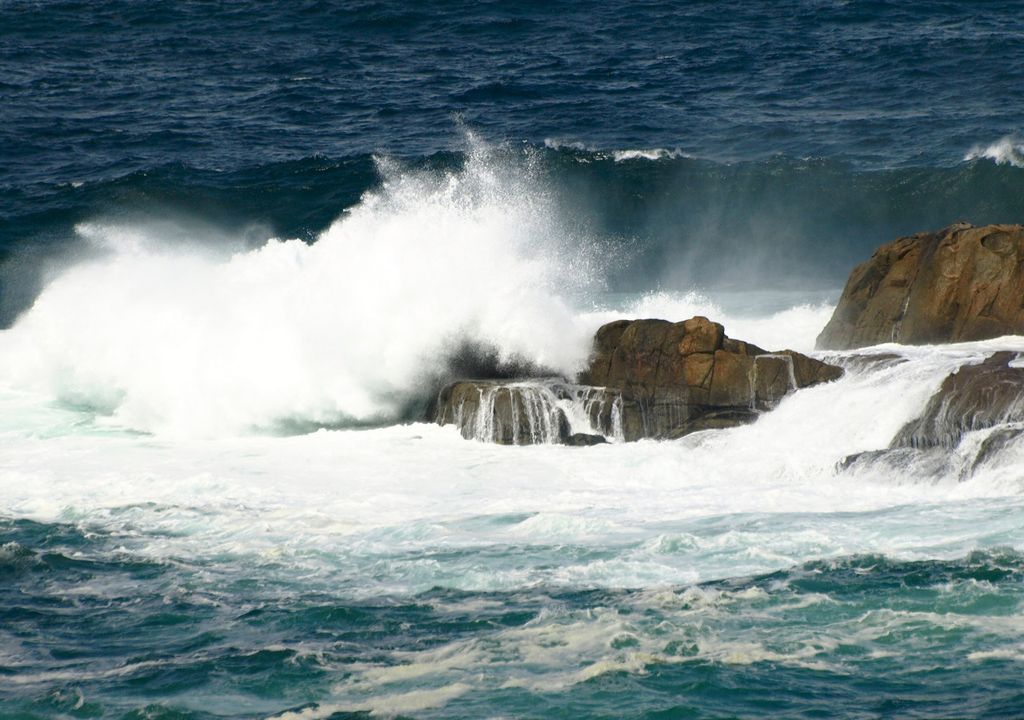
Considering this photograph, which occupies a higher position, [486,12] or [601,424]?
[486,12]

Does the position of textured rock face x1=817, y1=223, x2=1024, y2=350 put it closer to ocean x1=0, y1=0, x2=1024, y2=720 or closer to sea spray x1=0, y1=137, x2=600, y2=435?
ocean x1=0, y1=0, x2=1024, y2=720

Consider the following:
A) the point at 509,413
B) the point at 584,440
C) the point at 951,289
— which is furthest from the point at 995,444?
the point at 509,413

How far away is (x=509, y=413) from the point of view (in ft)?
63.5

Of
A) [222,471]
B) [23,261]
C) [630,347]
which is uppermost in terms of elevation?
[23,261]

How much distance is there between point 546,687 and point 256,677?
2398mm

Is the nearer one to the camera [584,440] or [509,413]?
[584,440]

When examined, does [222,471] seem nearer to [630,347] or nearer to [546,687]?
[630,347]

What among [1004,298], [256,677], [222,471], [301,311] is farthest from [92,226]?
[256,677]

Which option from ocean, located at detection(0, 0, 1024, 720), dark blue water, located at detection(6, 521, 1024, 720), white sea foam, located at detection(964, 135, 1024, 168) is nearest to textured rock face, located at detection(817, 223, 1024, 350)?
ocean, located at detection(0, 0, 1024, 720)

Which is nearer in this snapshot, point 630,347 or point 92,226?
point 630,347

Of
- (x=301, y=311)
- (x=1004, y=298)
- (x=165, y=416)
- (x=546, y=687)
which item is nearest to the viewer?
(x=546, y=687)

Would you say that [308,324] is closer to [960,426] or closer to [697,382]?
[697,382]

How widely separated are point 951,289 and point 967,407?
3880mm

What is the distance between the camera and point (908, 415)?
17.2m
